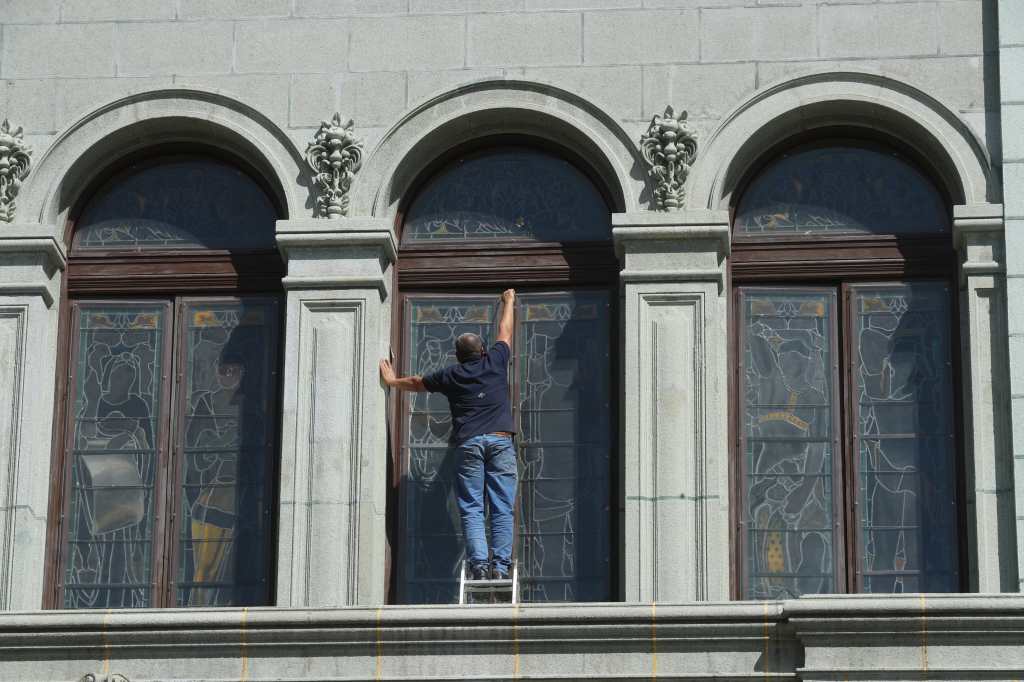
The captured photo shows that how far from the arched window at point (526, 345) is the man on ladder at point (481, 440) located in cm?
51

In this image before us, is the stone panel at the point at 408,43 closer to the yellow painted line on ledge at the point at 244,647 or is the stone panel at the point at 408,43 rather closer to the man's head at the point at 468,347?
the man's head at the point at 468,347

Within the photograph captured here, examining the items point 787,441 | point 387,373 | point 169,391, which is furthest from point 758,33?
point 169,391

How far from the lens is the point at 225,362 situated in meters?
20.8

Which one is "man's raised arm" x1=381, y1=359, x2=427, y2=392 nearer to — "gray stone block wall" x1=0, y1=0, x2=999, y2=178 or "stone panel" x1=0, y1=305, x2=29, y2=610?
"gray stone block wall" x1=0, y1=0, x2=999, y2=178

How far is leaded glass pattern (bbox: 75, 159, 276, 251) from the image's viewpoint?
69.6 ft

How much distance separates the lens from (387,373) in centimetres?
2012

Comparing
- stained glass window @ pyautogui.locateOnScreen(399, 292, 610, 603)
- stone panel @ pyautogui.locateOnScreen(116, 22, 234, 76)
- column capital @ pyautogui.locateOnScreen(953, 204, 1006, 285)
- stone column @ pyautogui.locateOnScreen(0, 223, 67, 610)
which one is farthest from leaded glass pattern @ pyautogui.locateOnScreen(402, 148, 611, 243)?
stone column @ pyautogui.locateOnScreen(0, 223, 67, 610)

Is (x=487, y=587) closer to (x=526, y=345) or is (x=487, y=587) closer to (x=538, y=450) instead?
(x=538, y=450)

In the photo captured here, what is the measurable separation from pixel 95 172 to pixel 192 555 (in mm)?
3190

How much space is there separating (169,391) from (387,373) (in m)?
1.80

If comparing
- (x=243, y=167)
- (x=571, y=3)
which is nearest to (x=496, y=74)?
(x=571, y=3)

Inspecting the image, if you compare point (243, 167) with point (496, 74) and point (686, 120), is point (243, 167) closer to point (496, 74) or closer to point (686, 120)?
point (496, 74)

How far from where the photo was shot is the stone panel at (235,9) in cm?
2128

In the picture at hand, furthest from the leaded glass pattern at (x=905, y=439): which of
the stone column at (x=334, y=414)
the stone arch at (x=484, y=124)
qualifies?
the stone column at (x=334, y=414)
